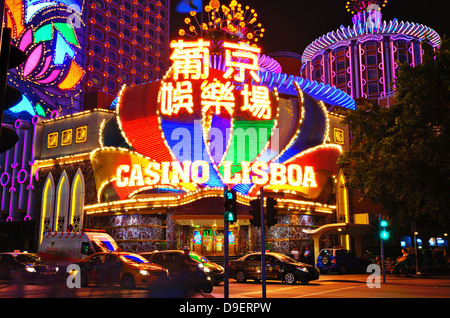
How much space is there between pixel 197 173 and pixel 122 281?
16.0 meters

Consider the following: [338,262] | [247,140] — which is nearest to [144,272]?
[338,262]

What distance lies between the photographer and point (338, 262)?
2991 centimetres

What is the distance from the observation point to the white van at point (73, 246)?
2341 cm

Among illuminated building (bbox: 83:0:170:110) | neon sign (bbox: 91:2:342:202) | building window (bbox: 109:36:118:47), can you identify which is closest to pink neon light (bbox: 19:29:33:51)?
illuminated building (bbox: 83:0:170:110)

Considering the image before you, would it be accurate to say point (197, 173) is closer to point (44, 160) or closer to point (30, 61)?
point (44, 160)

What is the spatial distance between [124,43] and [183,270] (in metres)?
87.7

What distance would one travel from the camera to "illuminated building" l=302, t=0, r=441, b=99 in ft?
275

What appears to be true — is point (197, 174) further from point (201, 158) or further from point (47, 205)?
point (47, 205)

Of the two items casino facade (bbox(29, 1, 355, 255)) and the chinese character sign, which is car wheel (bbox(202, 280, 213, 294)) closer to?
casino facade (bbox(29, 1, 355, 255))

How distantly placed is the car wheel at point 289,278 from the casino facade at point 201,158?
10.9 m

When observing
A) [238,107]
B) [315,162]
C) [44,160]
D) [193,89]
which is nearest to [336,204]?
[315,162]

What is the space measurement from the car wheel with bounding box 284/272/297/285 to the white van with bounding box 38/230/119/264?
28.2 feet
